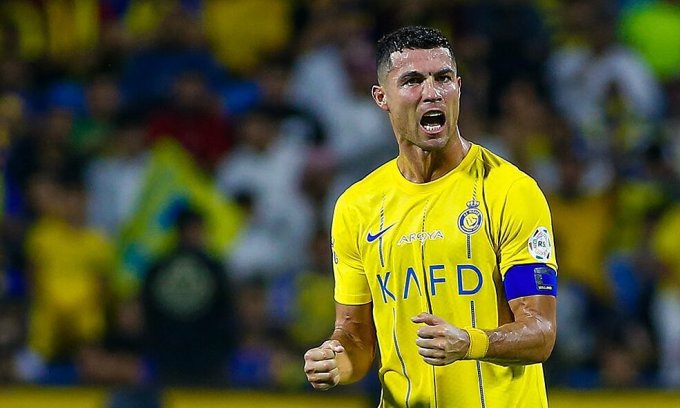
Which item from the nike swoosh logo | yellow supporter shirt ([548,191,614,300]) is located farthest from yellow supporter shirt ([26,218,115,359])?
the nike swoosh logo

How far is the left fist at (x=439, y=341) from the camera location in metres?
3.76

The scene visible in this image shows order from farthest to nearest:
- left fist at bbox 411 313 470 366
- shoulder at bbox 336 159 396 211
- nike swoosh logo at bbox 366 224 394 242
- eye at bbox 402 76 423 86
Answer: shoulder at bbox 336 159 396 211 → nike swoosh logo at bbox 366 224 394 242 → eye at bbox 402 76 423 86 → left fist at bbox 411 313 470 366

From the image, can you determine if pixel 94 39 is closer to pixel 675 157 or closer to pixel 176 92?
pixel 176 92

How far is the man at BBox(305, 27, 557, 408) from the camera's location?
163 inches

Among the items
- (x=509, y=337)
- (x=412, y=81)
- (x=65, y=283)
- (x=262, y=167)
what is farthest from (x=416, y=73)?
(x=65, y=283)

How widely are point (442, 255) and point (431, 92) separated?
56 centimetres

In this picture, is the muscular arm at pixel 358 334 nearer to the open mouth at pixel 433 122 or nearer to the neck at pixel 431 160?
the neck at pixel 431 160

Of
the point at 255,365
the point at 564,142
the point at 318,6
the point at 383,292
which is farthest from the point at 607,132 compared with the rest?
the point at 383,292

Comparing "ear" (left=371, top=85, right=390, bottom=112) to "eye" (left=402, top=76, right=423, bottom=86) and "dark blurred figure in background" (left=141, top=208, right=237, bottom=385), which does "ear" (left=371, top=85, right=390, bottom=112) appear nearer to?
"eye" (left=402, top=76, right=423, bottom=86)

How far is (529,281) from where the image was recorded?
4.12 meters

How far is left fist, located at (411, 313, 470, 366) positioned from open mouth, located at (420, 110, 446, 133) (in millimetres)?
797

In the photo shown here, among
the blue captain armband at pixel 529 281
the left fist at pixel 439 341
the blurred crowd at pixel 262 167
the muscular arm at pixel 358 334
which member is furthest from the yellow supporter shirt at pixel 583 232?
the left fist at pixel 439 341

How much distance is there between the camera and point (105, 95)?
9828mm

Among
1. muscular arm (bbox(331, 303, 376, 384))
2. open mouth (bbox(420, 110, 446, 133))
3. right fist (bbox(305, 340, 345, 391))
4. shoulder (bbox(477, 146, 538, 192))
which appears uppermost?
open mouth (bbox(420, 110, 446, 133))
